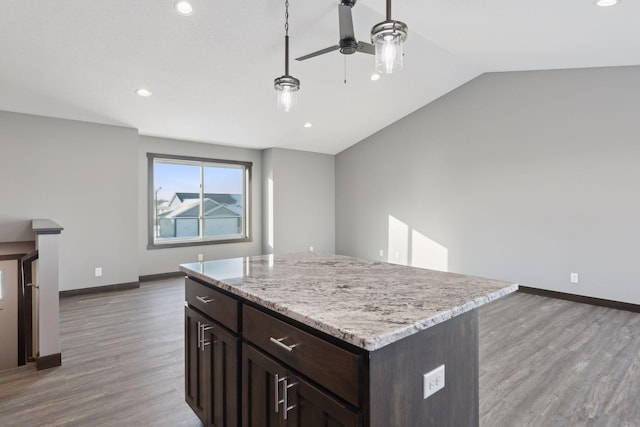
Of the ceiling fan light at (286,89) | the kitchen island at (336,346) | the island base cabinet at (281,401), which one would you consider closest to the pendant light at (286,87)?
the ceiling fan light at (286,89)

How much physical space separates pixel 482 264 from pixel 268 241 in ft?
12.6

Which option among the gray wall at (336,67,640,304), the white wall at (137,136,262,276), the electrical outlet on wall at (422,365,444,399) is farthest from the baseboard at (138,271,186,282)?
the electrical outlet on wall at (422,365,444,399)

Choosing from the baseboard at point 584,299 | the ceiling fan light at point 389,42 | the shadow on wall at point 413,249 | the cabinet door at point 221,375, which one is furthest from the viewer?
the shadow on wall at point 413,249

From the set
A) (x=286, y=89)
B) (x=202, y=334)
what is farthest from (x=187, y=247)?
(x=202, y=334)

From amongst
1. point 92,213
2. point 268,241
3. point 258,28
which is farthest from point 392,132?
point 92,213

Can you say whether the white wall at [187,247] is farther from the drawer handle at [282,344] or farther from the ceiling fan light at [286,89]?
the drawer handle at [282,344]

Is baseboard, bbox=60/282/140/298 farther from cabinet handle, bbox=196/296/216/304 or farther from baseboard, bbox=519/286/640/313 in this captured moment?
baseboard, bbox=519/286/640/313

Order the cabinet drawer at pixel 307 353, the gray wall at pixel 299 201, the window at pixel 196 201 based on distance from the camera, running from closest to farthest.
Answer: the cabinet drawer at pixel 307 353
the window at pixel 196 201
the gray wall at pixel 299 201

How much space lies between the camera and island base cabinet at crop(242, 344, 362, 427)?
1.02 m

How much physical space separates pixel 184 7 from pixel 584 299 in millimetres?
5537

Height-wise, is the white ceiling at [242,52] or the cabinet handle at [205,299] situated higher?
the white ceiling at [242,52]

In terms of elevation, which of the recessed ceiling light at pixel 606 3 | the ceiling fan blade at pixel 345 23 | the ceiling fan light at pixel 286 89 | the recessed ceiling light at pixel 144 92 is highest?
the recessed ceiling light at pixel 606 3

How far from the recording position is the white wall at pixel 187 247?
17.9ft

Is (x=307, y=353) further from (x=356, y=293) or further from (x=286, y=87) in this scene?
(x=286, y=87)
